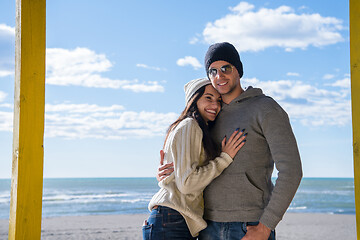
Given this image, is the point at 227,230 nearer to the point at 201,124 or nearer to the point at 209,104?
the point at 201,124

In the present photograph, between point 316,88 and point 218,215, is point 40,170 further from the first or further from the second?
point 316,88

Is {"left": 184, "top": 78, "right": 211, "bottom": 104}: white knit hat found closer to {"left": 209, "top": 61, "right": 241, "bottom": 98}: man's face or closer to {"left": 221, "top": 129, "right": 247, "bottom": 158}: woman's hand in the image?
{"left": 209, "top": 61, "right": 241, "bottom": 98}: man's face

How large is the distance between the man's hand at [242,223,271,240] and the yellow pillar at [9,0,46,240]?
47.1 inches

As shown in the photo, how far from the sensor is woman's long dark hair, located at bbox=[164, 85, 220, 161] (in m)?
2.45

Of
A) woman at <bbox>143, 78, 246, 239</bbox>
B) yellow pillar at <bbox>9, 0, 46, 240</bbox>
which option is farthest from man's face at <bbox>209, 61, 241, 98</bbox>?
yellow pillar at <bbox>9, 0, 46, 240</bbox>

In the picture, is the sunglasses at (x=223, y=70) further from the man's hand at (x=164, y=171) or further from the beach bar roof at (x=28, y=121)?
the beach bar roof at (x=28, y=121)

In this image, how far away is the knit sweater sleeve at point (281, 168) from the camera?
7.31ft

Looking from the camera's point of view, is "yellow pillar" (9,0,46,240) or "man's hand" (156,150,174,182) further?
"man's hand" (156,150,174,182)

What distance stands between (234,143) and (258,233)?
526 millimetres

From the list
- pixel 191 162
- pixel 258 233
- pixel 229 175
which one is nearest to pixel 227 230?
pixel 258 233

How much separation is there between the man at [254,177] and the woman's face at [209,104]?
0.30 ft

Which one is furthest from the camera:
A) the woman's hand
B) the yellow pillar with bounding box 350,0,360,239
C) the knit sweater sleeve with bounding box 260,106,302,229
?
the woman's hand

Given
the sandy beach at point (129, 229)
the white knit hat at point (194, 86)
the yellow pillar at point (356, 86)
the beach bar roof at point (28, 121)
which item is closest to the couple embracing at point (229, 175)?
the white knit hat at point (194, 86)

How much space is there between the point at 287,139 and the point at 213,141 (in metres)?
0.47
